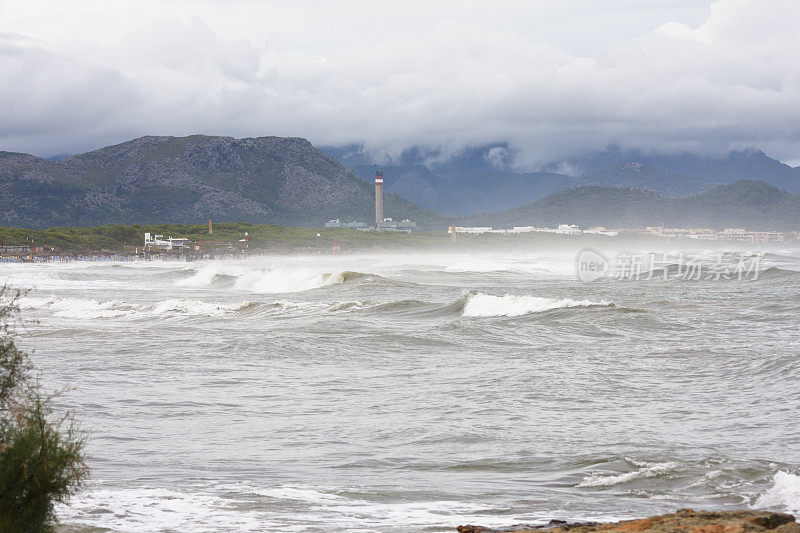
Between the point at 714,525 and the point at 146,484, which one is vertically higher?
the point at 714,525

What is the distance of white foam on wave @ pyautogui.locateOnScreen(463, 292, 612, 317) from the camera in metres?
29.4

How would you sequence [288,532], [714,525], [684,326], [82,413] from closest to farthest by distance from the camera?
[714,525]
[288,532]
[82,413]
[684,326]

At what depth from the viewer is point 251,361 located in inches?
742

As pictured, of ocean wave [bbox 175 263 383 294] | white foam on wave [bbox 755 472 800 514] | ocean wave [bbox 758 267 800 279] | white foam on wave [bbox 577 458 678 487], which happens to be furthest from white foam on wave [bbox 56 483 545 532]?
ocean wave [bbox 758 267 800 279]

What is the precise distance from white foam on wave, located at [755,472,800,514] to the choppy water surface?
0.03m

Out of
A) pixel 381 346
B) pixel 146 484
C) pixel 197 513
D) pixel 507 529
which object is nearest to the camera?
pixel 507 529

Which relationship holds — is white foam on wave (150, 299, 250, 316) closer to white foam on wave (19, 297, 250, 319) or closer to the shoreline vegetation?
white foam on wave (19, 297, 250, 319)

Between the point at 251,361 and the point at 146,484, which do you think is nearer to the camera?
the point at 146,484

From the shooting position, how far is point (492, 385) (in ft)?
50.2

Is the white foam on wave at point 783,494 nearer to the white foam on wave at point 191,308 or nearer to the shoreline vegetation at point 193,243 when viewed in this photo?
the white foam on wave at point 191,308

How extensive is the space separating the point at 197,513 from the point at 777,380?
1203cm

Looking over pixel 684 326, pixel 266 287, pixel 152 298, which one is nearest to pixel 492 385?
pixel 684 326

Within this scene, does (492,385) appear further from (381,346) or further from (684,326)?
(684,326)

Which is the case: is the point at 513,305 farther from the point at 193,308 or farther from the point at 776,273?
the point at 776,273
